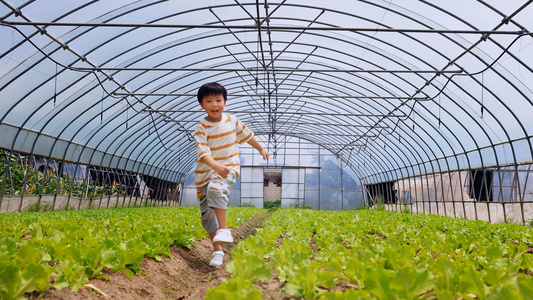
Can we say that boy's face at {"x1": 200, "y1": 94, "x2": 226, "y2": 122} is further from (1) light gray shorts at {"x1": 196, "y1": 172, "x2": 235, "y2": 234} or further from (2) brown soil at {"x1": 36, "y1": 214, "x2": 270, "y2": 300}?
(2) brown soil at {"x1": 36, "y1": 214, "x2": 270, "y2": 300}

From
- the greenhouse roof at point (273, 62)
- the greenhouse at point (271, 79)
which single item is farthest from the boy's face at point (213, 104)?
the greenhouse at point (271, 79)

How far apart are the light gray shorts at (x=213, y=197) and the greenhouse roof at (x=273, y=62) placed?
608 cm

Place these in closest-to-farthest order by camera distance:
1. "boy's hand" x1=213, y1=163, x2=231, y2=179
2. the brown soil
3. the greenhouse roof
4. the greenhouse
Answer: the brown soil < "boy's hand" x1=213, y1=163, x2=231, y2=179 < the greenhouse roof < the greenhouse

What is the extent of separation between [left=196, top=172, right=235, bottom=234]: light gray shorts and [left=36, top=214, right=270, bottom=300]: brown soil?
0.52 meters

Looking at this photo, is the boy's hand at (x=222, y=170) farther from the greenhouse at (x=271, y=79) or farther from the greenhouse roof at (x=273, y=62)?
the greenhouse at (x=271, y=79)

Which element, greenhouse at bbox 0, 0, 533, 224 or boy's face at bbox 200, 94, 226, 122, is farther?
greenhouse at bbox 0, 0, 533, 224

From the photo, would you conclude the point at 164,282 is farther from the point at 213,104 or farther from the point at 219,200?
the point at 213,104

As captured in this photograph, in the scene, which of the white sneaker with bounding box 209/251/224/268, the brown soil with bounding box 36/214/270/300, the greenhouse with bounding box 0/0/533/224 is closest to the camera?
the brown soil with bounding box 36/214/270/300

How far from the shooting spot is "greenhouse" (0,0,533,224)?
11312 mm

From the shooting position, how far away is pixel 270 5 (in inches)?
497

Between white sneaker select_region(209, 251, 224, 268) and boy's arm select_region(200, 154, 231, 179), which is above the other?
boy's arm select_region(200, 154, 231, 179)

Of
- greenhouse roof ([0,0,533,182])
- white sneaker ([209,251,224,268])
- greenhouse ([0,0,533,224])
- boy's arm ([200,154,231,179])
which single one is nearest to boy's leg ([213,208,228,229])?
white sneaker ([209,251,224,268])

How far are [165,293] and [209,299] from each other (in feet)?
6.46

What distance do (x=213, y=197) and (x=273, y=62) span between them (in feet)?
41.2
